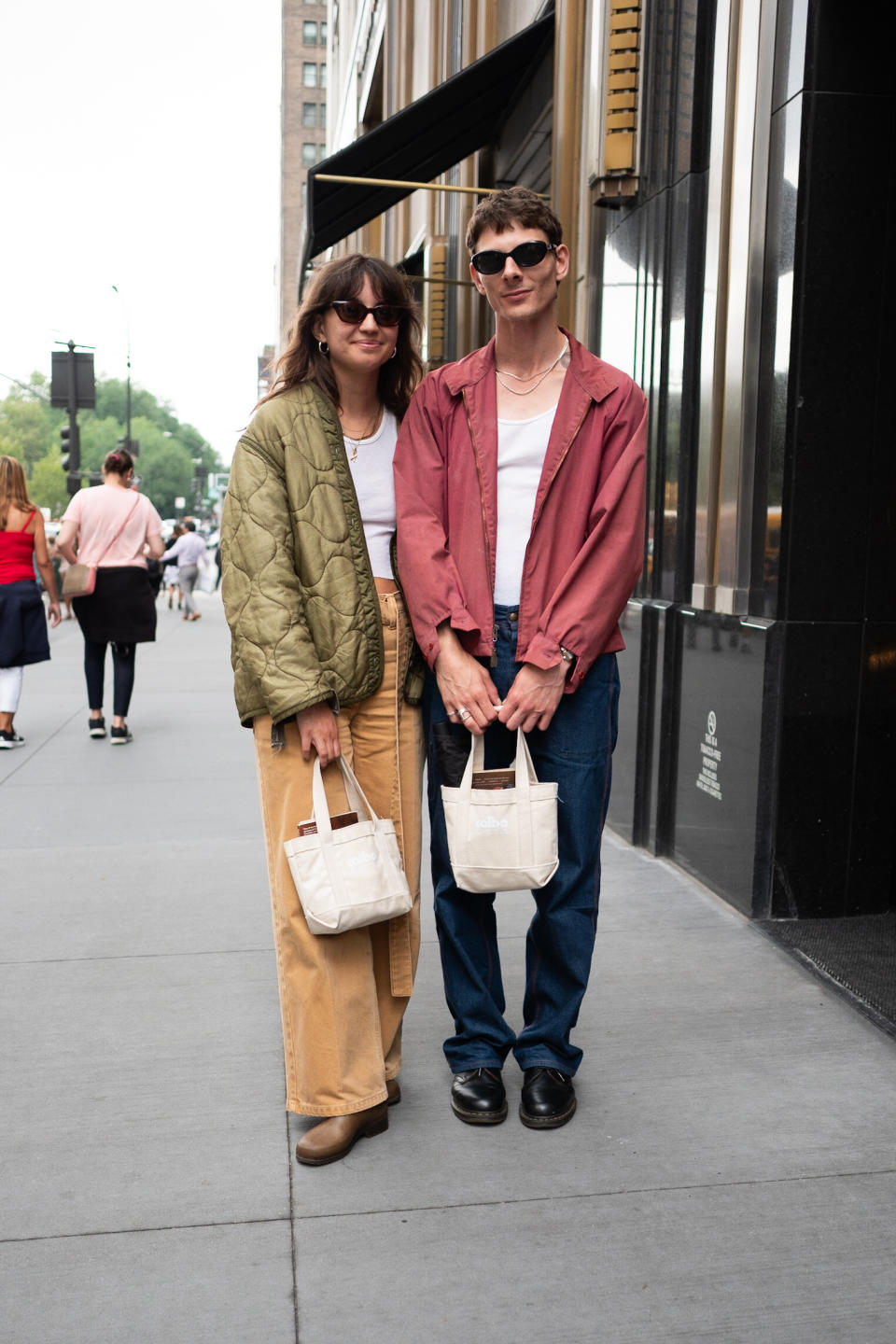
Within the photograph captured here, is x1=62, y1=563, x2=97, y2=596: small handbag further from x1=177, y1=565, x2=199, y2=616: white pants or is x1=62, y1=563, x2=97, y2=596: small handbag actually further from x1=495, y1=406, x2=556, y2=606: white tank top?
x1=177, y1=565, x2=199, y2=616: white pants

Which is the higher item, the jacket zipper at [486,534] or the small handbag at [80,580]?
the jacket zipper at [486,534]

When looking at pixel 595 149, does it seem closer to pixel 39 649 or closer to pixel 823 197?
pixel 823 197

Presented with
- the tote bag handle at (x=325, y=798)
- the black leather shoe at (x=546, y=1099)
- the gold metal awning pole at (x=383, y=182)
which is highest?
the gold metal awning pole at (x=383, y=182)

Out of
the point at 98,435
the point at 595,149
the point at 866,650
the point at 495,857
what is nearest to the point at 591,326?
the point at 595,149

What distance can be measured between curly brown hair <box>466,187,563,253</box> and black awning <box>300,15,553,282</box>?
537 cm

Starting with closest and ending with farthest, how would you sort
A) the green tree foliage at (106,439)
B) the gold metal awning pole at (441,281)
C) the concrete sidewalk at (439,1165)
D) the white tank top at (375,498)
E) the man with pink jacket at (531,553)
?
the concrete sidewalk at (439,1165) < the man with pink jacket at (531,553) < the white tank top at (375,498) < the gold metal awning pole at (441,281) < the green tree foliage at (106,439)

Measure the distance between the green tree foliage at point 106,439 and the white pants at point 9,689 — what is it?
9216cm

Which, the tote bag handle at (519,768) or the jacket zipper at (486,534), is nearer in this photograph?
the tote bag handle at (519,768)

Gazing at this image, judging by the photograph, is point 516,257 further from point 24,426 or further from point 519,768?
point 24,426

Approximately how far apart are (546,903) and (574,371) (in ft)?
4.32

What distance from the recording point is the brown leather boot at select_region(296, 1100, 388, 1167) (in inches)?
116

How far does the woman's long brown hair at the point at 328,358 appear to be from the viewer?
3.01 meters

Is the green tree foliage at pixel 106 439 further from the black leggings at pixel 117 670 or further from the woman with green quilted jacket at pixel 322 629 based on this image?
the woman with green quilted jacket at pixel 322 629

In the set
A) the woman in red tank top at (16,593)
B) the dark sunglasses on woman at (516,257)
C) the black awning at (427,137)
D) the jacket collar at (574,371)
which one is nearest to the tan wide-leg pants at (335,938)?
the jacket collar at (574,371)
